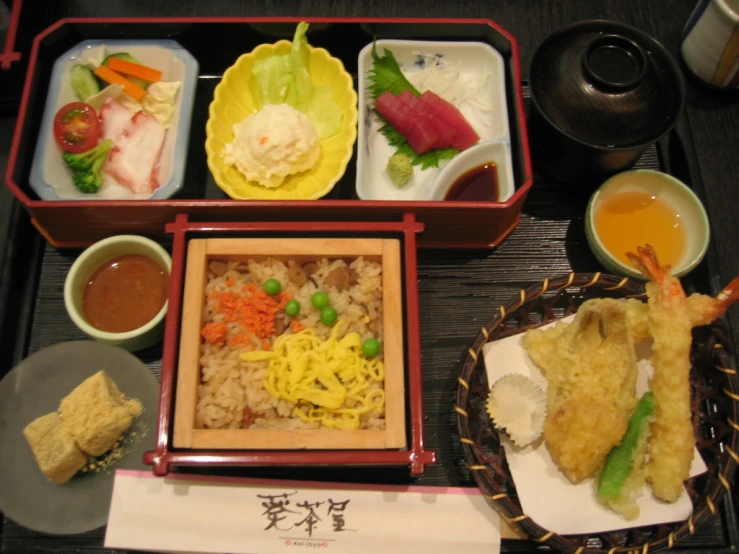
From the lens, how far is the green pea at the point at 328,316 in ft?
6.28

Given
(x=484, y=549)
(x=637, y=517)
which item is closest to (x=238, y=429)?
(x=484, y=549)

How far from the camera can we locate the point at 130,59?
233 centimetres

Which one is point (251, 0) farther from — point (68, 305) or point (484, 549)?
point (484, 549)

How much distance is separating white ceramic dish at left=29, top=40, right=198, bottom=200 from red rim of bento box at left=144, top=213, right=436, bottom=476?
0.30 m

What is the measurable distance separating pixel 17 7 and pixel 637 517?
2.83 m

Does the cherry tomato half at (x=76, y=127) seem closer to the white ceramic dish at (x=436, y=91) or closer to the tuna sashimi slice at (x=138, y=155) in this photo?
the tuna sashimi slice at (x=138, y=155)

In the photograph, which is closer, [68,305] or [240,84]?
[68,305]

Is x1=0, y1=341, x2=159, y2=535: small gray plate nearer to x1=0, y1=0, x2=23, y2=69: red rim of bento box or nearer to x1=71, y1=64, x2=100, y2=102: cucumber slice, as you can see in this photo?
x1=71, y1=64, x2=100, y2=102: cucumber slice

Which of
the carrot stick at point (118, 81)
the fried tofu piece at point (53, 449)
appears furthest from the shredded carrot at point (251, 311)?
the carrot stick at point (118, 81)

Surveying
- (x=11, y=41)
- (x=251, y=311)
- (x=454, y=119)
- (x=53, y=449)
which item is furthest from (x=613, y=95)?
(x=11, y=41)

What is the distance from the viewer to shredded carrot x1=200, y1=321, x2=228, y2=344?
1866mm

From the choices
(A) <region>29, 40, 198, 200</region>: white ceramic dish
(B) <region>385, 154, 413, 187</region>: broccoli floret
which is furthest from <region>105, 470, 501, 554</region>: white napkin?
(B) <region>385, 154, 413, 187</region>: broccoli floret

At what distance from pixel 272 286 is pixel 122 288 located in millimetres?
527

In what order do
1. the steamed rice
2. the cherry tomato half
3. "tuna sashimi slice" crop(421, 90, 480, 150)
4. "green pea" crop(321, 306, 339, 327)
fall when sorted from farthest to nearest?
"tuna sashimi slice" crop(421, 90, 480, 150) < the cherry tomato half < "green pea" crop(321, 306, 339, 327) < the steamed rice
